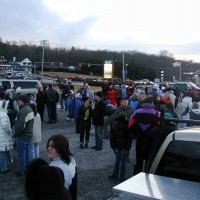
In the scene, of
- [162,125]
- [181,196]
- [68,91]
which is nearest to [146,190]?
[181,196]

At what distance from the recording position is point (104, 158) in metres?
8.86

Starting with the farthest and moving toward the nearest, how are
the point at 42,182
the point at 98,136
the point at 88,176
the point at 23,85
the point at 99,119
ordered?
the point at 23,85 < the point at 98,136 < the point at 99,119 < the point at 88,176 < the point at 42,182

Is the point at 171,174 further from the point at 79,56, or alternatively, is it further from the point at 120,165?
the point at 79,56

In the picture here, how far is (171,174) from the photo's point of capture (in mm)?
3600

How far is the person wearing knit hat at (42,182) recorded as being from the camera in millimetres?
2410

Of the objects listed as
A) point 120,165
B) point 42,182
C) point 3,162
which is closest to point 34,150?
point 3,162

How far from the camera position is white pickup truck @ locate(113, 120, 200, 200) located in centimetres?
306

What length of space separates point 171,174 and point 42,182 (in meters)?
1.72

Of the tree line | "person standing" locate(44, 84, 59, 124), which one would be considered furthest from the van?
the tree line

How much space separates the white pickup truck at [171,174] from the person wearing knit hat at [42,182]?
88cm

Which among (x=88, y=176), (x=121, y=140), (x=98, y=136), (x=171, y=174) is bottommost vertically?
(x=88, y=176)

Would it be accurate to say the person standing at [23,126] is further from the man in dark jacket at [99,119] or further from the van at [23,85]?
the van at [23,85]

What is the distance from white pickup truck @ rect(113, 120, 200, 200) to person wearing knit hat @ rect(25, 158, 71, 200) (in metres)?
0.88

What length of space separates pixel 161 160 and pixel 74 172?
1.02 m
